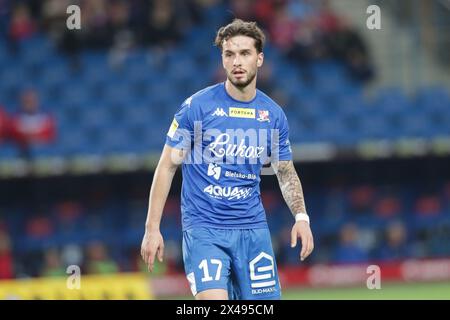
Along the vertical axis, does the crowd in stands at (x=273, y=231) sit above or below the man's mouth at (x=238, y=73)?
above

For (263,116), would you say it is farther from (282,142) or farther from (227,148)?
(227,148)

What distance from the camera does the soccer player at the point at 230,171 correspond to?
799 cm

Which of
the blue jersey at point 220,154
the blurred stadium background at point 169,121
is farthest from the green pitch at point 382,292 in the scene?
the blue jersey at point 220,154

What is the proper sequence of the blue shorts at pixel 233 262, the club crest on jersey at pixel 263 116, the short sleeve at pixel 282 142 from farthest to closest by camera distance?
1. the short sleeve at pixel 282 142
2. the club crest on jersey at pixel 263 116
3. the blue shorts at pixel 233 262

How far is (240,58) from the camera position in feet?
26.2

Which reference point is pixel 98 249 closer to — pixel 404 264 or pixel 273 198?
pixel 273 198

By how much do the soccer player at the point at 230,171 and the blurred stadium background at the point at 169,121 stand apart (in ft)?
33.0

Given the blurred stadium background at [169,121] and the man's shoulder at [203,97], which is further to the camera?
the blurred stadium background at [169,121]

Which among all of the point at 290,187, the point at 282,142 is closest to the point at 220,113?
the point at 282,142

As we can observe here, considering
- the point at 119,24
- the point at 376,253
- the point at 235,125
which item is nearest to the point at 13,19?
the point at 119,24

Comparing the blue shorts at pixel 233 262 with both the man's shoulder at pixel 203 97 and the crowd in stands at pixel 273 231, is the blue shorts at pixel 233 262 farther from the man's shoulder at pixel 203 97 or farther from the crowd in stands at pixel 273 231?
the crowd in stands at pixel 273 231

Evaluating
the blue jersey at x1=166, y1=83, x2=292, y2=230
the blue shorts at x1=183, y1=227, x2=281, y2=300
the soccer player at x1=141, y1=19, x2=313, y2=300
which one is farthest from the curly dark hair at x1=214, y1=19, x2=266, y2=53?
the blue shorts at x1=183, y1=227, x2=281, y2=300

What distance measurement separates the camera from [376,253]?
19562 mm

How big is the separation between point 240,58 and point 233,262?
157 cm
